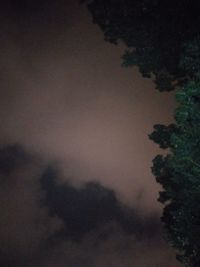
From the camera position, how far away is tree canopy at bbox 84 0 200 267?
10.7m

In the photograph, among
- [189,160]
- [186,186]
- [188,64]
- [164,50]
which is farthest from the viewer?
[164,50]

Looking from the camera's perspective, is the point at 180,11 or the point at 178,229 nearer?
the point at 178,229

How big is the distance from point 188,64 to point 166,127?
3071mm

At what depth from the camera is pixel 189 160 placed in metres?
10.5

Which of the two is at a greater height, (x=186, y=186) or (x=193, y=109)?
(x=193, y=109)

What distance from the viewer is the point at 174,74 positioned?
14906mm

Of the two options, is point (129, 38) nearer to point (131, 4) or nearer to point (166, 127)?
point (131, 4)

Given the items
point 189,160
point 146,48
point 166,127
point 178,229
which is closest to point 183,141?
point 189,160

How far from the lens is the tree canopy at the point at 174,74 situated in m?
10.7

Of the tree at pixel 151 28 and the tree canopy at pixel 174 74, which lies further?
the tree at pixel 151 28

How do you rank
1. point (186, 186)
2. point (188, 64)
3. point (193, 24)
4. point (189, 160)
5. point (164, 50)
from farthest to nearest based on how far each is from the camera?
point (164, 50)
point (193, 24)
point (188, 64)
point (186, 186)
point (189, 160)

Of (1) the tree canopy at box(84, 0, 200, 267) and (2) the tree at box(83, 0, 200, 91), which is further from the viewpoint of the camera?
(2) the tree at box(83, 0, 200, 91)

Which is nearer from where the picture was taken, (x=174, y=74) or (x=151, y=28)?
(x=151, y=28)

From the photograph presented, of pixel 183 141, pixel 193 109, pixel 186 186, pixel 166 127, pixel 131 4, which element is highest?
pixel 131 4
